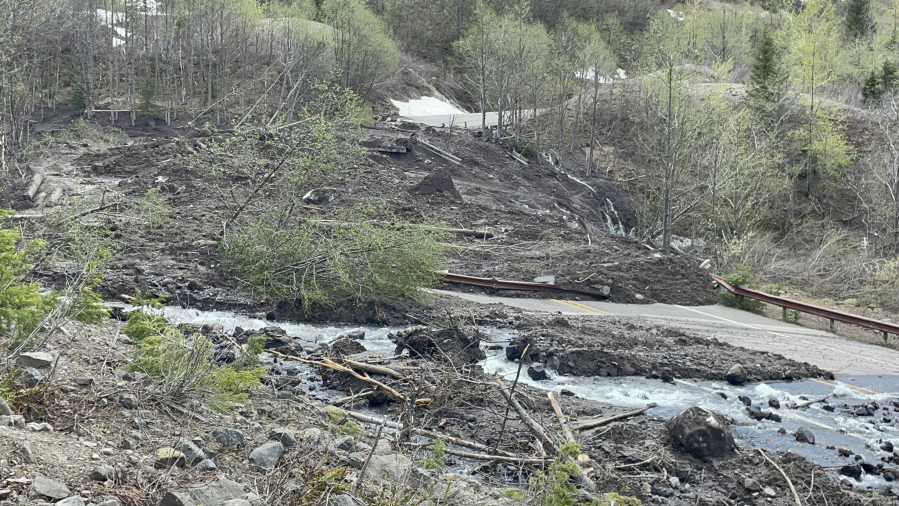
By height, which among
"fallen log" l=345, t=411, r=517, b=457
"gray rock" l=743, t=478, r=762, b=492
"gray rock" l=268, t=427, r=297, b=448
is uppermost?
"gray rock" l=268, t=427, r=297, b=448

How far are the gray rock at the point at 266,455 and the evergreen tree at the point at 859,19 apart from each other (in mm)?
78088

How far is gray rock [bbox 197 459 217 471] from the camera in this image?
5727mm

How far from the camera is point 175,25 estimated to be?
5416cm

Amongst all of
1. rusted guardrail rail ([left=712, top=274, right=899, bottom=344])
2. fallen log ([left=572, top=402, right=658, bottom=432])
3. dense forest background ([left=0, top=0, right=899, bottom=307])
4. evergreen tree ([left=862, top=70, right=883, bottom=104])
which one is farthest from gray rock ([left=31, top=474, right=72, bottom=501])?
evergreen tree ([left=862, top=70, right=883, bottom=104])

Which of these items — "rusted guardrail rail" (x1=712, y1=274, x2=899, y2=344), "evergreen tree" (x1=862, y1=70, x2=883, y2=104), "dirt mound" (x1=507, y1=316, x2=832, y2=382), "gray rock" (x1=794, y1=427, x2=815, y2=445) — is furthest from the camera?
"evergreen tree" (x1=862, y1=70, x2=883, y2=104)

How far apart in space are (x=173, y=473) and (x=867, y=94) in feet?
182

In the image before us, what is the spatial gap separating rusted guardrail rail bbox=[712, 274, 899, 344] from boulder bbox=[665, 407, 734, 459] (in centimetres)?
912

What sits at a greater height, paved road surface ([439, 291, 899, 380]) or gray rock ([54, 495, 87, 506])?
gray rock ([54, 495, 87, 506])

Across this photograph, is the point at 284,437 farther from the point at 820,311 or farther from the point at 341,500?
the point at 820,311

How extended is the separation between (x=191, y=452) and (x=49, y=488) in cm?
117

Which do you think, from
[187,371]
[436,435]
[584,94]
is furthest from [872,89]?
[187,371]

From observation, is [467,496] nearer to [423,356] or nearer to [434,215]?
[423,356]

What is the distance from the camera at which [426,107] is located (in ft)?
199

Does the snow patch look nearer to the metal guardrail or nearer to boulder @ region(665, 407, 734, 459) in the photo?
the metal guardrail
